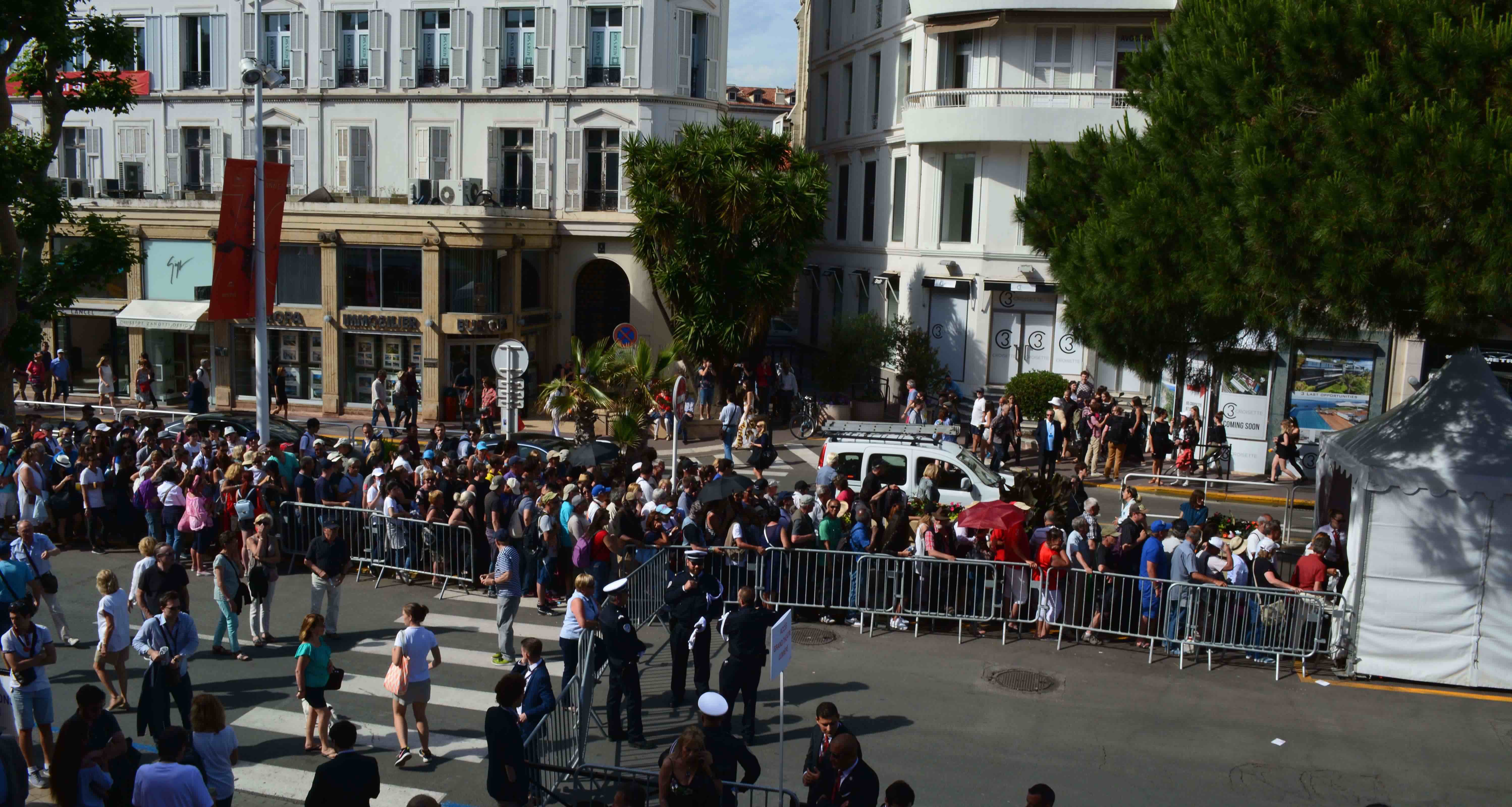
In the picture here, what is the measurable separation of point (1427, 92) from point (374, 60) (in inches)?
1115

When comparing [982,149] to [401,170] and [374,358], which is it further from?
[374,358]

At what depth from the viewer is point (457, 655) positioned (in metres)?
13.3

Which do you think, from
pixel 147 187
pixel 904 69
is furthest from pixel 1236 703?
pixel 147 187

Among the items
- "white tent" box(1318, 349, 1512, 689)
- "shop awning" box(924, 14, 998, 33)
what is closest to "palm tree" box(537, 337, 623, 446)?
"shop awning" box(924, 14, 998, 33)

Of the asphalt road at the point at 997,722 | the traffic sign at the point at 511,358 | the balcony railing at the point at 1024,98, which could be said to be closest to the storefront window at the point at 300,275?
the traffic sign at the point at 511,358

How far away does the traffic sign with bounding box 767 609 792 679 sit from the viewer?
9930mm

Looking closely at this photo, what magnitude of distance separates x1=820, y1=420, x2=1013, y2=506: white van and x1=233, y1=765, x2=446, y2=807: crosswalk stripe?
364 inches

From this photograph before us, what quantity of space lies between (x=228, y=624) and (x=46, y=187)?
11197 mm

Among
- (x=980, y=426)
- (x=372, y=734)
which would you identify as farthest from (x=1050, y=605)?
(x=980, y=426)

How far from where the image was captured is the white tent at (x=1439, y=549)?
490 inches

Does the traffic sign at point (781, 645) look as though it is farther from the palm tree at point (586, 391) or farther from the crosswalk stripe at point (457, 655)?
the palm tree at point (586, 391)

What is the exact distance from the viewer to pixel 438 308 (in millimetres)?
30062

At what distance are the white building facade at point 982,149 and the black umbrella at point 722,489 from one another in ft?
48.3

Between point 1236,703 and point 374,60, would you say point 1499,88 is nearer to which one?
point 1236,703
